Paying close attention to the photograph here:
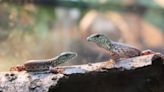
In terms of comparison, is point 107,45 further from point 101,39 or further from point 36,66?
point 36,66

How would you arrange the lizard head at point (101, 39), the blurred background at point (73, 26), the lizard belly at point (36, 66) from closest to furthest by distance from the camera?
1. the lizard belly at point (36, 66)
2. the lizard head at point (101, 39)
3. the blurred background at point (73, 26)

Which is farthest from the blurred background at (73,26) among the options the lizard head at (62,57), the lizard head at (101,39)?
the lizard head at (101,39)

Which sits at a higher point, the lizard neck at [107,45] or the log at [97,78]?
the lizard neck at [107,45]

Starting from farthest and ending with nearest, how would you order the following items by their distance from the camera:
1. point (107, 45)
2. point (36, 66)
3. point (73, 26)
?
point (73, 26) → point (107, 45) → point (36, 66)

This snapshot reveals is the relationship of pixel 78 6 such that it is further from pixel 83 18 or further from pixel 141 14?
pixel 141 14

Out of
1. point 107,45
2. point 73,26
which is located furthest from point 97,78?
point 73,26

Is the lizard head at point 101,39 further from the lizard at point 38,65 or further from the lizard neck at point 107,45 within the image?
the lizard at point 38,65

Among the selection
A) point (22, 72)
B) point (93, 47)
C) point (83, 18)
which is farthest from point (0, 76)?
point (83, 18)
